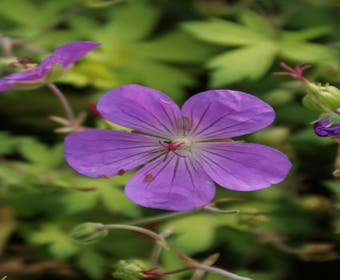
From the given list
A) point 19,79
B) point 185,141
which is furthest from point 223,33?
point 19,79

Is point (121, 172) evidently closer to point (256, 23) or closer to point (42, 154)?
point (42, 154)

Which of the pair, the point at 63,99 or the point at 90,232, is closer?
the point at 90,232

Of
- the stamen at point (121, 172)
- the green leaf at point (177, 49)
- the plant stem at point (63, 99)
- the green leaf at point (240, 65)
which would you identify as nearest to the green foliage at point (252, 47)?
the green leaf at point (240, 65)

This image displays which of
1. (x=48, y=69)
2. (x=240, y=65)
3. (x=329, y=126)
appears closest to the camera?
(x=329, y=126)

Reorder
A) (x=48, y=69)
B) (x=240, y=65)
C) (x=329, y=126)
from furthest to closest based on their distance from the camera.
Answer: (x=240, y=65), (x=48, y=69), (x=329, y=126)

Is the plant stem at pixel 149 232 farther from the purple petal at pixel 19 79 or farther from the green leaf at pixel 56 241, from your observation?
the green leaf at pixel 56 241

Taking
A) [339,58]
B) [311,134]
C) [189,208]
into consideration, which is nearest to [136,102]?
[189,208]
